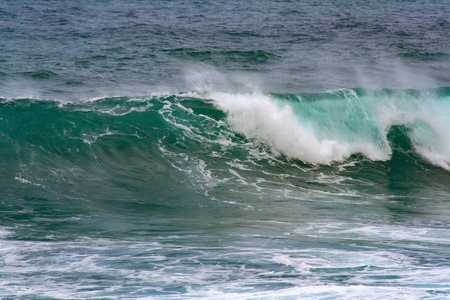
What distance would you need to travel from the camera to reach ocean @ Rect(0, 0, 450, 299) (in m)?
5.68

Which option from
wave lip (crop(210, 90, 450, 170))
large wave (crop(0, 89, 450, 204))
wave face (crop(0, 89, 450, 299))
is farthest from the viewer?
wave lip (crop(210, 90, 450, 170))

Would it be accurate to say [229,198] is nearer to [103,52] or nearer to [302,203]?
[302,203]

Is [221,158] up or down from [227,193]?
up

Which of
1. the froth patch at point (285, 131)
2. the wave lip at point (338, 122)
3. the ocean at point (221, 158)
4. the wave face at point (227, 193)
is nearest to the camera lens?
the wave face at point (227, 193)

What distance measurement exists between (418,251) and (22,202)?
23.1ft

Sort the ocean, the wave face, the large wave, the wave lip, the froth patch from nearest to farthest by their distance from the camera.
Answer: the wave face
the ocean
the large wave
the froth patch
the wave lip

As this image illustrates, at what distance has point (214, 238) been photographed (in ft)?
23.8

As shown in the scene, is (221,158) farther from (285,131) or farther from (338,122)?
(338,122)

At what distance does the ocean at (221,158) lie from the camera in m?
5.68

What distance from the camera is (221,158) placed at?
41.4 feet

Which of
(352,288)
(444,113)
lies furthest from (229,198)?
(444,113)

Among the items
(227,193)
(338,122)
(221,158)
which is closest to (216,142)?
(221,158)

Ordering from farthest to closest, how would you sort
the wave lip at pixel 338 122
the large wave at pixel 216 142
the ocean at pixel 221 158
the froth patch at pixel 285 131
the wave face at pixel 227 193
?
the wave lip at pixel 338 122 → the froth patch at pixel 285 131 → the large wave at pixel 216 142 → the ocean at pixel 221 158 → the wave face at pixel 227 193

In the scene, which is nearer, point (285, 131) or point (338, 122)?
point (285, 131)
